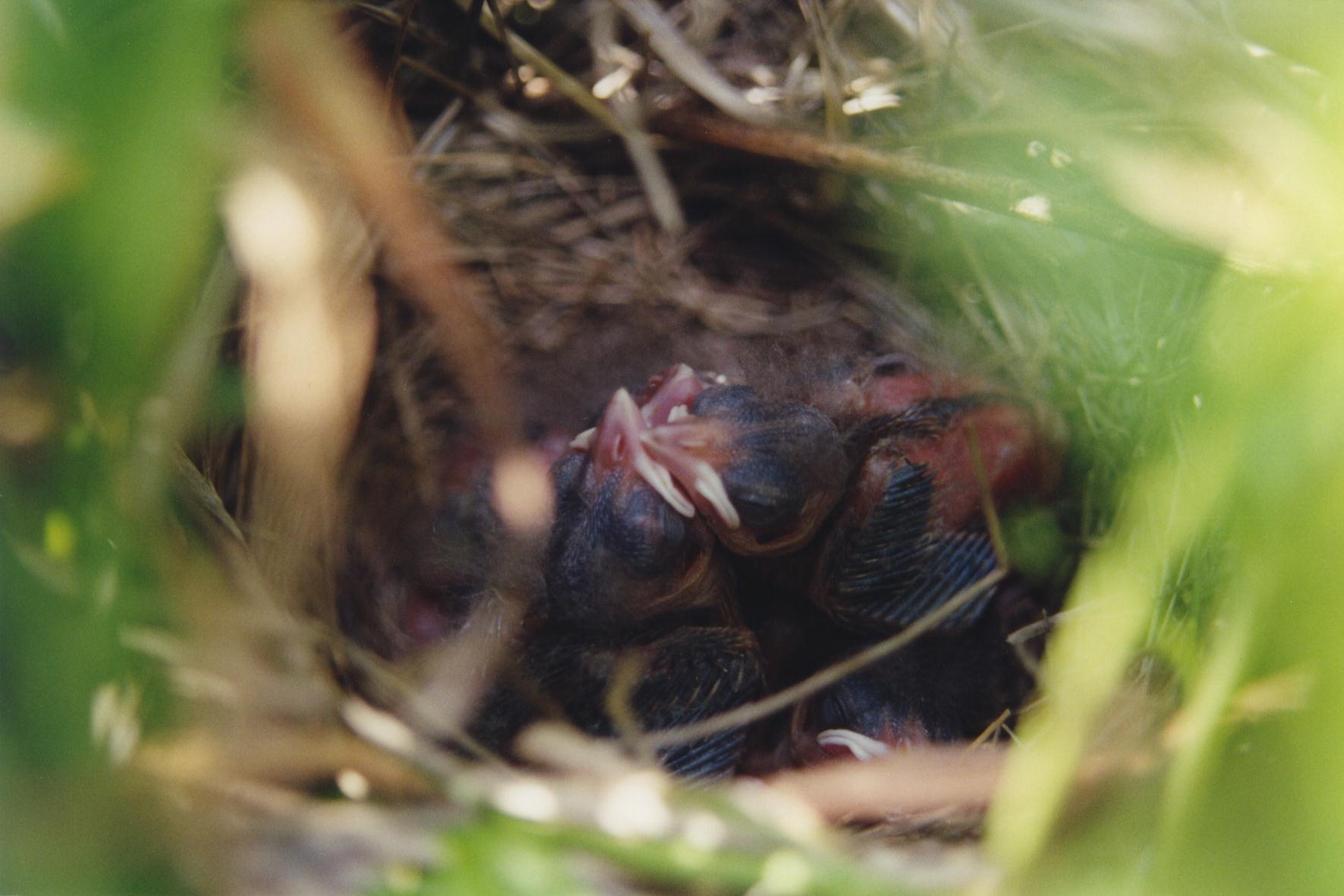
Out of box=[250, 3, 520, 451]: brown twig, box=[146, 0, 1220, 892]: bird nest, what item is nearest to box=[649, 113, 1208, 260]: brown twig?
box=[146, 0, 1220, 892]: bird nest

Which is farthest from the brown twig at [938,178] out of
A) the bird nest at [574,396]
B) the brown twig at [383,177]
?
the brown twig at [383,177]

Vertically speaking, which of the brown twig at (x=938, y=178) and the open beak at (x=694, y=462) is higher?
the brown twig at (x=938, y=178)

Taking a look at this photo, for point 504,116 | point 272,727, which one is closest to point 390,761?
point 272,727

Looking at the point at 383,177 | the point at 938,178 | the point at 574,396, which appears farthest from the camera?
the point at 574,396

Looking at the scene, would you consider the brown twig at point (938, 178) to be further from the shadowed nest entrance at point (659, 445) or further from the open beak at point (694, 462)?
the open beak at point (694, 462)

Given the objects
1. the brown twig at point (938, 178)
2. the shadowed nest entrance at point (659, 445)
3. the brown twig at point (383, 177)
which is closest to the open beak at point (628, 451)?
the shadowed nest entrance at point (659, 445)

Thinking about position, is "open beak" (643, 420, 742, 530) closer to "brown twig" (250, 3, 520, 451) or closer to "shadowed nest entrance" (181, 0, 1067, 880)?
"shadowed nest entrance" (181, 0, 1067, 880)

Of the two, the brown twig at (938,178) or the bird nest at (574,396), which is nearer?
the bird nest at (574,396)

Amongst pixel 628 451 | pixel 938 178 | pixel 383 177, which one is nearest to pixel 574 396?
pixel 628 451

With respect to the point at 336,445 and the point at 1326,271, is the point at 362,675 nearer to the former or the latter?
the point at 336,445

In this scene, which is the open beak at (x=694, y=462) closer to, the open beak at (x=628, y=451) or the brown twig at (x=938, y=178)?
the open beak at (x=628, y=451)

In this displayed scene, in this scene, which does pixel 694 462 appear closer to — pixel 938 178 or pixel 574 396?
pixel 574 396
